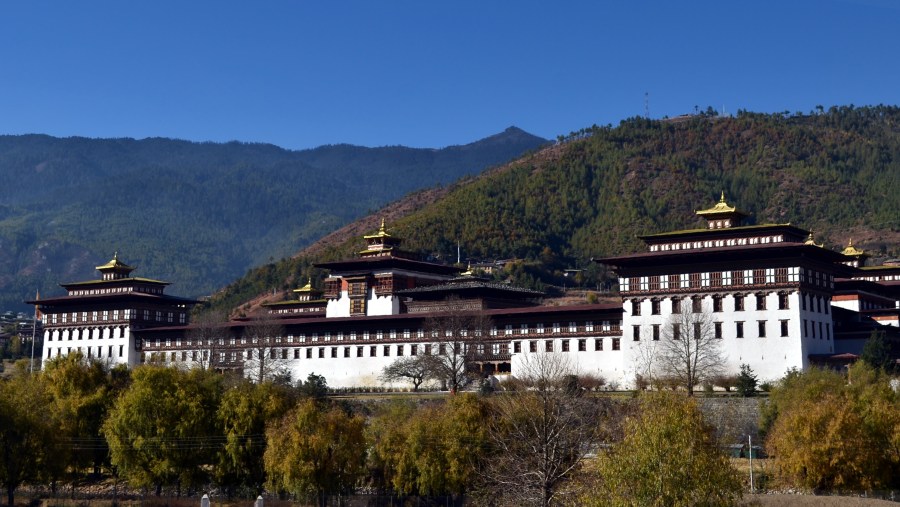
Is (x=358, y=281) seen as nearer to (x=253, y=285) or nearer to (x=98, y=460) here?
(x=98, y=460)

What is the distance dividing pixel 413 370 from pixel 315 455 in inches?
1474

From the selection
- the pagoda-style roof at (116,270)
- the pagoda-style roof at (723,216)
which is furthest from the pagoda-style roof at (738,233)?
the pagoda-style roof at (116,270)

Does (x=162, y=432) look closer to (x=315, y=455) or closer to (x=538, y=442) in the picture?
(x=315, y=455)

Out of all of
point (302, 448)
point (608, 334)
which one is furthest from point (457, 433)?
point (608, 334)

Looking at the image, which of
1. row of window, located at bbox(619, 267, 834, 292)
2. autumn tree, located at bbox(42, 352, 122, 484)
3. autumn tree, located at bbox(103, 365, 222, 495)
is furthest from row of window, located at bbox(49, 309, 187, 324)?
autumn tree, located at bbox(103, 365, 222, 495)

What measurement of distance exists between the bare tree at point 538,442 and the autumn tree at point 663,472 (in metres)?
3.85

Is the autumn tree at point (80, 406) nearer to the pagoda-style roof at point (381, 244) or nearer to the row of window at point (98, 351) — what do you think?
the row of window at point (98, 351)

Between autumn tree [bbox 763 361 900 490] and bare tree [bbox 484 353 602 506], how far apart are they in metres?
9.48

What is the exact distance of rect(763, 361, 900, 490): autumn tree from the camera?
202ft

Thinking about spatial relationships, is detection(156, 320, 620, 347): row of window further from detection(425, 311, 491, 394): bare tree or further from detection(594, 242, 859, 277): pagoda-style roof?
detection(594, 242, 859, 277): pagoda-style roof

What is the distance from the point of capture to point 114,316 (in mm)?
124812

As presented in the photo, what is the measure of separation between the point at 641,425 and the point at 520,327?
2415 inches

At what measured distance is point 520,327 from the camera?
333 feet

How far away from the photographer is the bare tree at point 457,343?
324ft
